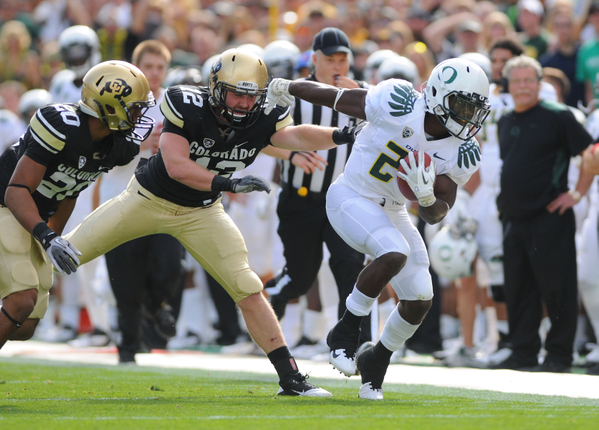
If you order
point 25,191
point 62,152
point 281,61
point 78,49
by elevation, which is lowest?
point 25,191

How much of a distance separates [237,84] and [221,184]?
54 cm

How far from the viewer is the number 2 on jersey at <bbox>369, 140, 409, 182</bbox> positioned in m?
4.59

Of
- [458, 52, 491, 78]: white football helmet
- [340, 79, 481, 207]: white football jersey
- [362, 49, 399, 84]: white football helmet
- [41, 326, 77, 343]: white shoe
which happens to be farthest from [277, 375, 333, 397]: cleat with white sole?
[41, 326, 77, 343]: white shoe

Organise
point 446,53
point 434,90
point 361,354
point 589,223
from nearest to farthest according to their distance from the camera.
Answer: point 434,90 < point 361,354 < point 589,223 < point 446,53

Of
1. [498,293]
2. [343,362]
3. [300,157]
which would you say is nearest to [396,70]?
[498,293]

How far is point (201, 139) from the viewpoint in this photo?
4.77 m

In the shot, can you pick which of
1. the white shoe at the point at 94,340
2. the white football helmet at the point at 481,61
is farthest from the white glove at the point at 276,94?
the white shoe at the point at 94,340

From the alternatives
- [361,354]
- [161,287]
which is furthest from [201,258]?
[161,287]

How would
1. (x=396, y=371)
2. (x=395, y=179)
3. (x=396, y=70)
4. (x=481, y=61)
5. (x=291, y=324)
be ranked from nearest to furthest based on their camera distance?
(x=395, y=179) → (x=396, y=371) → (x=481, y=61) → (x=396, y=70) → (x=291, y=324)

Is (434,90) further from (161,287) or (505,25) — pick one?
(505,25)

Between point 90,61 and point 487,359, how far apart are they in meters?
4.50

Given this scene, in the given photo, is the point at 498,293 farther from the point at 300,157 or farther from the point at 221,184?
the point at 221,184

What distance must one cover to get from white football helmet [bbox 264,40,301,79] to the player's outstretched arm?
3034 mm

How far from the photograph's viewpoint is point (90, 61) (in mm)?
8555
